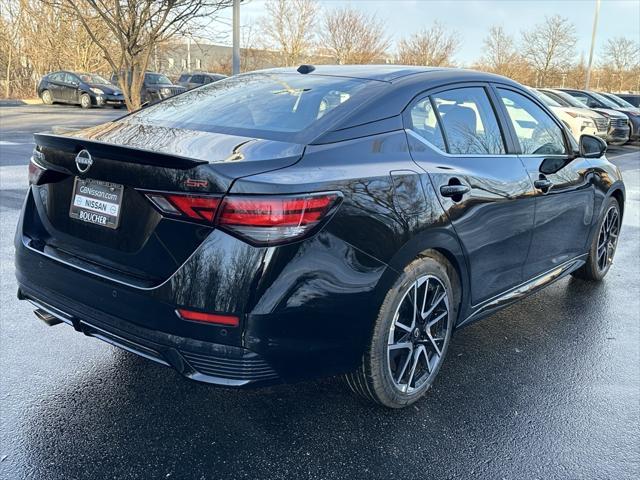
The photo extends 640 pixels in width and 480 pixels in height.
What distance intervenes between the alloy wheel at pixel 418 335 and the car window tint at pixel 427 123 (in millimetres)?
700

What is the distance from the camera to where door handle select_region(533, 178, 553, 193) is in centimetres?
365

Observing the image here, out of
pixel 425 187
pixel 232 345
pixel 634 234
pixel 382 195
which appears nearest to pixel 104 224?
pixel 232 345

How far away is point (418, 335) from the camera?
297cm

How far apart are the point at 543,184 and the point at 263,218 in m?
2.19

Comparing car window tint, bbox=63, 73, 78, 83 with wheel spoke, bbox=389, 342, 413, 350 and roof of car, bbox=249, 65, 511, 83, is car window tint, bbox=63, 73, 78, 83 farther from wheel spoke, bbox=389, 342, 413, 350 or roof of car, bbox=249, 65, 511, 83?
wheel spoke, bbox=389, 342, 413, 350

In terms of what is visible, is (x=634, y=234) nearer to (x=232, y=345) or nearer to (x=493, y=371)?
(x=493, y=371)

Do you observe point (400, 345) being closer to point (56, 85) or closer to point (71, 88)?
point (71, 88)

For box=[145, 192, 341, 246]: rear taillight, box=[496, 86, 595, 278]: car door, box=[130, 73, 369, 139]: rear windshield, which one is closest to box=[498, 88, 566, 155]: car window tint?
Answer: box=[496, 86, 595, 278]: car door

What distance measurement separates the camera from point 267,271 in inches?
88.0

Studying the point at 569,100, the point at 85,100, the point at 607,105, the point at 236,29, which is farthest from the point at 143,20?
the point at 85,100

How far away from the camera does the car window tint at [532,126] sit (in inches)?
148

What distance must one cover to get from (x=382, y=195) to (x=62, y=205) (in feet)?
4.72

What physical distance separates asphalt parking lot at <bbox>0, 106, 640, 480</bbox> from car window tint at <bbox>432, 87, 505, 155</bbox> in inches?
49.5

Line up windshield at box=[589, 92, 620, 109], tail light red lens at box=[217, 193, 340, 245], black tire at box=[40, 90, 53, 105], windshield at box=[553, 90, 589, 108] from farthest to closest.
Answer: black tire at box=[40, 90, 53, 105] < windshield at box=[589, 92, 620, 109] < windshield at box=[553, 90, 589, 108] < tail light red lens at box=[217, 193, 340, 245]
